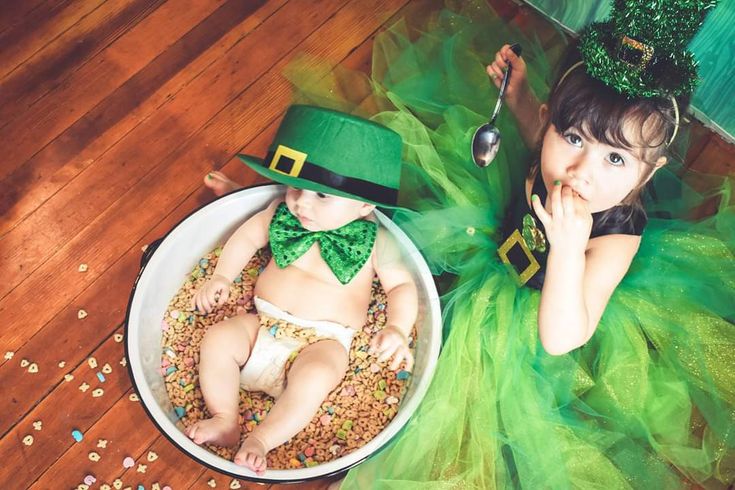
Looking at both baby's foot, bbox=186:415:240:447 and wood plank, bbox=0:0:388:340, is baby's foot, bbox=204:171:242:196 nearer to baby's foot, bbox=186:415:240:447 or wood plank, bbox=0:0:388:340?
wood plank, bbox=0:0:388:340

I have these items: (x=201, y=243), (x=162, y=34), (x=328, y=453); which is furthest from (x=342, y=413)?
(x=162, y=34)

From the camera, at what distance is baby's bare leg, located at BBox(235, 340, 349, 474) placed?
981 millimetres

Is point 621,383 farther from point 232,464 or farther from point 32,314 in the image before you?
point 32,314

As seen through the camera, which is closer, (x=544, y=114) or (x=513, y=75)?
(x=544, y=114)

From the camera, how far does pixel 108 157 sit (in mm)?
1282

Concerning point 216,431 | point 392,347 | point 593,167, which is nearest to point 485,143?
point 593,167

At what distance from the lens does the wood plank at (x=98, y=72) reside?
50.6 inches

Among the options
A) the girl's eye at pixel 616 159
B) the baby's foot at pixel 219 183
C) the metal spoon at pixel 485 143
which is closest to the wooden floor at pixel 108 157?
the baby's foot at pixel 219 183

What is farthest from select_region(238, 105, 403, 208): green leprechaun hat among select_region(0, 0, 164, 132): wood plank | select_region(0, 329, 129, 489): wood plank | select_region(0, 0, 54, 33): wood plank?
select_region(0, 0, 54, 33): wood plank

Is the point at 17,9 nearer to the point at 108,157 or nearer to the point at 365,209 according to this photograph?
the point at 108,157

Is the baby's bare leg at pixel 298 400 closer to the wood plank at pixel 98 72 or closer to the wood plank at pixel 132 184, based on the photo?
the wood plank at pixel 132 184

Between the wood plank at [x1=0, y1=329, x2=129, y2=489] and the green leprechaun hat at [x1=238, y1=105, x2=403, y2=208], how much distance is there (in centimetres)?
49

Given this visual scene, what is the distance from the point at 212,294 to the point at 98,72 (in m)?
0.59

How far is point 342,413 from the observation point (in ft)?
3.65
